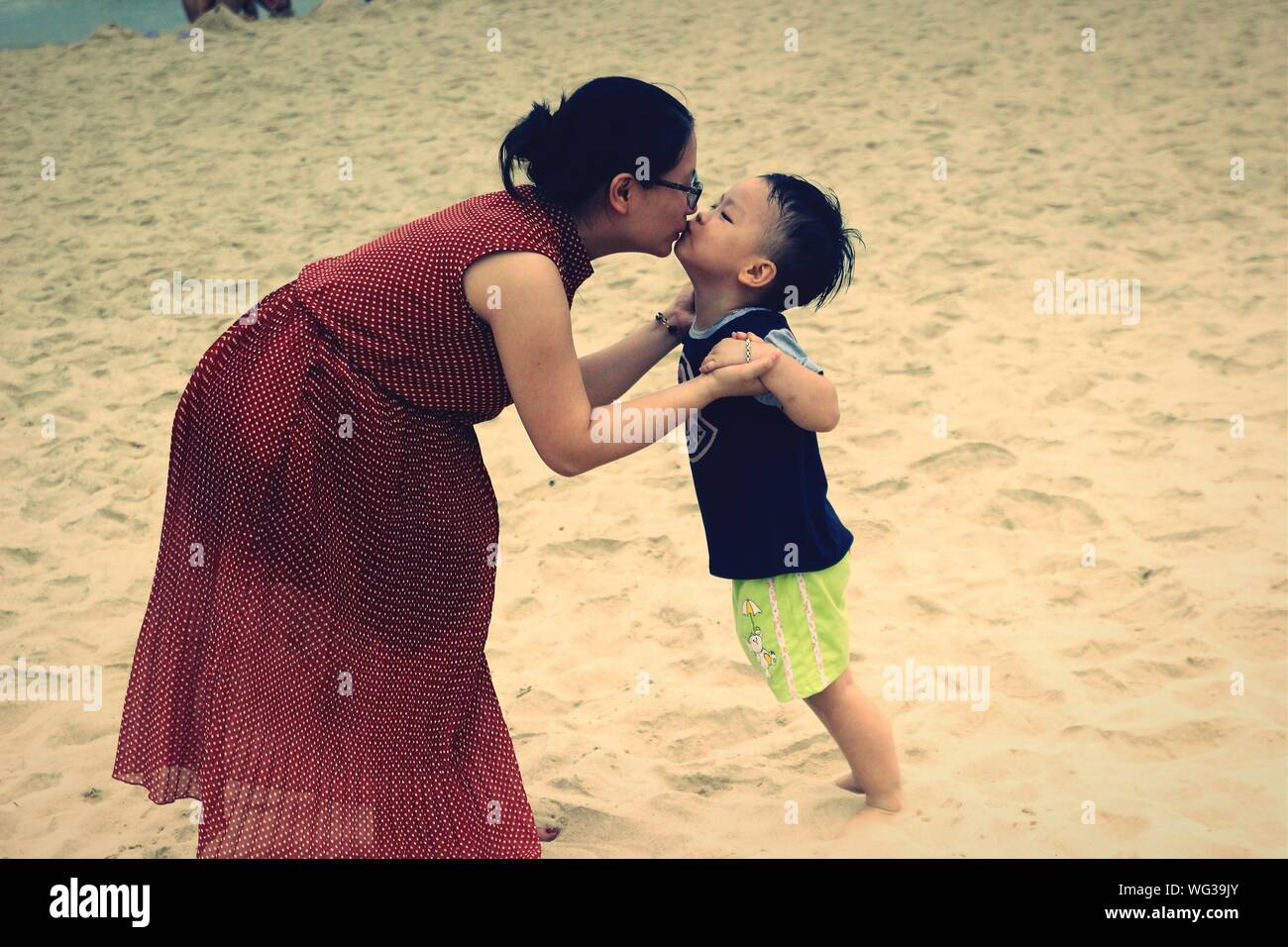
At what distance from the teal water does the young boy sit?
566 inches

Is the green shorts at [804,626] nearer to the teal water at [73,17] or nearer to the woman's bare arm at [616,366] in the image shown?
the woman's bare arm at [616,366]

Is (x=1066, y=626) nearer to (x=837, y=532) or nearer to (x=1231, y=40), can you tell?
(x=837, y=532)

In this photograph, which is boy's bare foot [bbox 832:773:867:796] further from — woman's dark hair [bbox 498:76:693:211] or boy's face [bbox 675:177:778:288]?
woman's dark hair [bbox 498:76:693:211]

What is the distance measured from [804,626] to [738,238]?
2.48ft

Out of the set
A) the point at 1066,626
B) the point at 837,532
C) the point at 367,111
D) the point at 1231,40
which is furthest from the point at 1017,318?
the point at 367,111

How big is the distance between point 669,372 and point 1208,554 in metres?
2.34

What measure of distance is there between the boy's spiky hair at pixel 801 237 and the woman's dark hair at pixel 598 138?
0.29 metres

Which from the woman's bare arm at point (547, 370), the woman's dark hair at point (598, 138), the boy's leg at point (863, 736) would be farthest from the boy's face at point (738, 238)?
the boy's leg at point (863, 736)

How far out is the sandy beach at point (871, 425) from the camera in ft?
9.54

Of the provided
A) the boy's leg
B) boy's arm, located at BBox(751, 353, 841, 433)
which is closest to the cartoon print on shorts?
the boy's leg

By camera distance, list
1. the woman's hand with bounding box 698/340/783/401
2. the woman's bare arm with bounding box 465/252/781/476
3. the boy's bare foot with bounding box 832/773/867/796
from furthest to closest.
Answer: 1. the boy's bare foot with bounding box 832/773/867/796
2. the woman's hand with bounding box 698/340/783/401
3. the woman's bare arm with bounding box 465/252/781/476

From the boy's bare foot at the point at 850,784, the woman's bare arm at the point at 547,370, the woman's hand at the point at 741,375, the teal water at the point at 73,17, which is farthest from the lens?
the teal water at the point at 73,17

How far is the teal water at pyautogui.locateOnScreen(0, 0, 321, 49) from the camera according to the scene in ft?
49.6

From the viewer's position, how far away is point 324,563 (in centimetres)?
211
